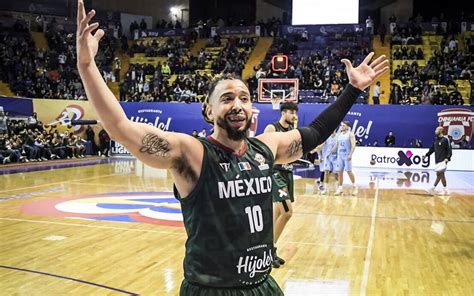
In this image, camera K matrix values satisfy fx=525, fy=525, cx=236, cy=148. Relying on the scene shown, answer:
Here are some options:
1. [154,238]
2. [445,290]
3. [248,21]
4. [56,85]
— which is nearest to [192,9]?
[248,21]

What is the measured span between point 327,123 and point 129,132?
1237 mm

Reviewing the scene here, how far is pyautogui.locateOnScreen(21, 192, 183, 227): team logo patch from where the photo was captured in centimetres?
974

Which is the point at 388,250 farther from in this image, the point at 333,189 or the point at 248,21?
the point at 248,21

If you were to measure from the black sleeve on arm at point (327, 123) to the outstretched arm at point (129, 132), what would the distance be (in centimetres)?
78

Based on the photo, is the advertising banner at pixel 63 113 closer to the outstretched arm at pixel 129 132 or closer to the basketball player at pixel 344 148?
the basketball player at pixel 344 148

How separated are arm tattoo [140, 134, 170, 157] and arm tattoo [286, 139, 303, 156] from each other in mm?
849

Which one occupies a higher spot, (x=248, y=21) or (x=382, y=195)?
(x=248, y=21)

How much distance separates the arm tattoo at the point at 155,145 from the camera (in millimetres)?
2408

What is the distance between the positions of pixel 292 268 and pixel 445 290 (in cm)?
174

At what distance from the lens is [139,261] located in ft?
21.8

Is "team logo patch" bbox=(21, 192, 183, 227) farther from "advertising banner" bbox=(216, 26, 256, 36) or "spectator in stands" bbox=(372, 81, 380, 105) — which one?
"advertising banner" bbox=(216, 26, 256, 36)

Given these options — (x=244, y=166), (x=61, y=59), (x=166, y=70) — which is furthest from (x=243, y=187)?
(x=61, y=59)

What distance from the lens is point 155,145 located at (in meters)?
2.43

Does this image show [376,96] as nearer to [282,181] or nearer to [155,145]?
[282,181]
